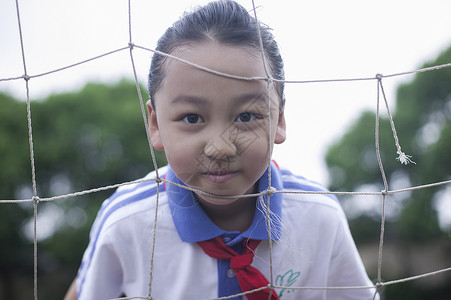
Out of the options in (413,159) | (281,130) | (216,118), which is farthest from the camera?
(413,159)

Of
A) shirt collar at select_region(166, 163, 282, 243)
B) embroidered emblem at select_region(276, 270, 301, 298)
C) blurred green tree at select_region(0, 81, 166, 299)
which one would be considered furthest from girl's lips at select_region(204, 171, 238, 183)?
blurred green tree at select_region(0, 81, 166, 299)

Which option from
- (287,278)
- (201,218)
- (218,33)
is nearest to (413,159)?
(287,278)

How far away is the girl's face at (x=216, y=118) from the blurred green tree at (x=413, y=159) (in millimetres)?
2198

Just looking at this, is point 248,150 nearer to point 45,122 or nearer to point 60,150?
point 60,150

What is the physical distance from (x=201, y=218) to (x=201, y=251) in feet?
0.22

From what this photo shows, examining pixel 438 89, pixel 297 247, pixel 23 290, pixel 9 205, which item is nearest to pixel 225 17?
pixel 297 247

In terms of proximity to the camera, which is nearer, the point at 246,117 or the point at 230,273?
the point at 246,117

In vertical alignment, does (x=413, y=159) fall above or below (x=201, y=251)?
above

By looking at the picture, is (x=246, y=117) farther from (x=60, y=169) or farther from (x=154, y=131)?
(x=60, y=169)

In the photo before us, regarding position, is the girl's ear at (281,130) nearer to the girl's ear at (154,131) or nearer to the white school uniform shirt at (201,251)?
the white school uniform shirt at (201,251)

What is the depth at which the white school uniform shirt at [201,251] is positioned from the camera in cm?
80

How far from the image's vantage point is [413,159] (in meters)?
2.91

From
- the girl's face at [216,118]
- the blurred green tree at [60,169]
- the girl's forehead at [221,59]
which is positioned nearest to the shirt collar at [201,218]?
the girl's face at [216,118]

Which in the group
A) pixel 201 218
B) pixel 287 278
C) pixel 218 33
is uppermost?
pixel 218 33
